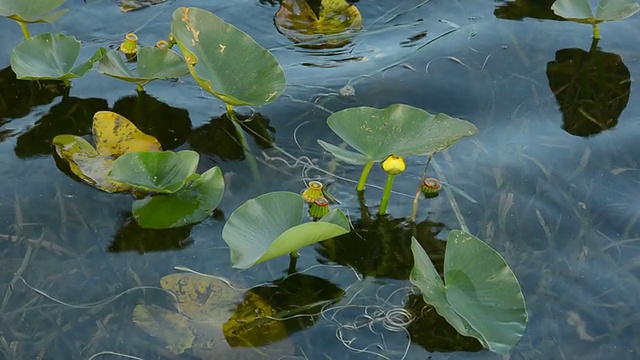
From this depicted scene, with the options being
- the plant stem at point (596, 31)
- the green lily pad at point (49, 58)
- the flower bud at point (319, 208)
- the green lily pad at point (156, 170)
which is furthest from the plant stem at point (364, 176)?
the plant stem at point (596, 31)

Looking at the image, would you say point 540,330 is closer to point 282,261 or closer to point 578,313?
point 578,313

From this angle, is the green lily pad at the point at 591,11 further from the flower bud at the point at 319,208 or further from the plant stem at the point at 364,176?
the flower bud at the point at 319,208

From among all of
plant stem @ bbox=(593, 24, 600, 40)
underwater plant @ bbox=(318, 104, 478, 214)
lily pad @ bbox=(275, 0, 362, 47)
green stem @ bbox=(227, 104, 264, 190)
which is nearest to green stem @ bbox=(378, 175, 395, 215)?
underwater plant @ bbox=(318, 104, 478, 214)

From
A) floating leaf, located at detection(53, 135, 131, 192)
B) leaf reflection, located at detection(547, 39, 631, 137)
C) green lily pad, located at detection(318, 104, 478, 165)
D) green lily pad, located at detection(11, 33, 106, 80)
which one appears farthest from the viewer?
leaf reflection, located at detection(547, 39, 631, 137)

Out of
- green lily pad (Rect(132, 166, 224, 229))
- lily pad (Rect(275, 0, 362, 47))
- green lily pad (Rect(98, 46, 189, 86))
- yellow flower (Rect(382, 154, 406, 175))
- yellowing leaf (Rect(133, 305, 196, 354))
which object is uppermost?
green lily pad (Rect(98, 46, 189, 86))

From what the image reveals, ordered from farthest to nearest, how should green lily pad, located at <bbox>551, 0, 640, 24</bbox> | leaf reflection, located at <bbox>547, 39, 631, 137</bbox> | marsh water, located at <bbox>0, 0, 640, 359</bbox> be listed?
green lily pad, located at <bbox>551, 0, 640, 24</bbox> < leaf reflection, located at <bbox>547, 39, 631, 137</bbox> < marsh water, located at <bbox>0, 0, 640, 359</bbox>

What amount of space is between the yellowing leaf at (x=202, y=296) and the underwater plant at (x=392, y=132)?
0.36m

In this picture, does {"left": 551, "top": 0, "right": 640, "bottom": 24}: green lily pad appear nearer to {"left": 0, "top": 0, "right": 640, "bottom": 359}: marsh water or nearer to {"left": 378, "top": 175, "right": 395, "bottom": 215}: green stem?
{"left": 0, "top": 0, "right": 640, "bottom": 359}: marsh water

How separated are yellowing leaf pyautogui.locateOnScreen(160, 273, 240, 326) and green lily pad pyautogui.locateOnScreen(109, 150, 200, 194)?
200mm

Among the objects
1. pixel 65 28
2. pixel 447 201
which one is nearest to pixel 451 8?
pixel 447 201

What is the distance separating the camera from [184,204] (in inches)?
71.2

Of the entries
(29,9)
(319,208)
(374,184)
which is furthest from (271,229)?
(29,9)

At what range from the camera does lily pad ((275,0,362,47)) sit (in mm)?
2426

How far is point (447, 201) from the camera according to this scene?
1878 millimetres
